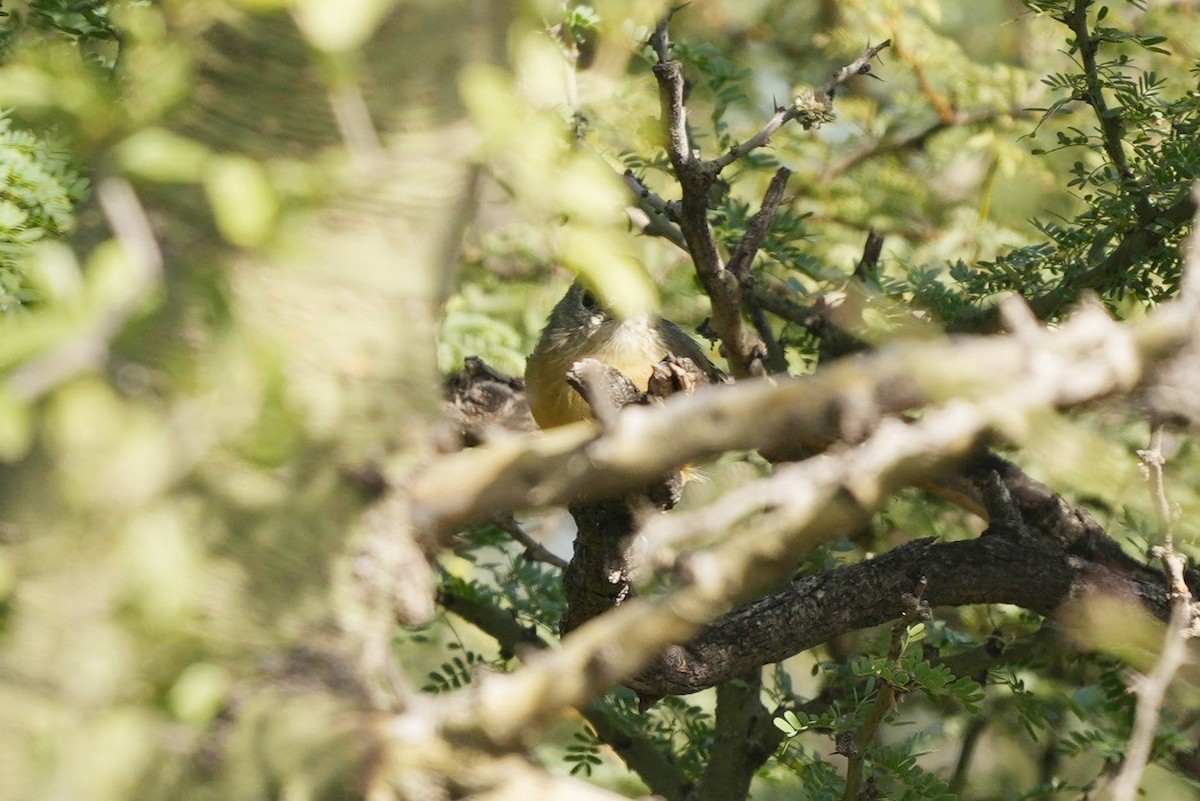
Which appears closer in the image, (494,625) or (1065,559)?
(1065,559)

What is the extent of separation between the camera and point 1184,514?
2672 millimetres

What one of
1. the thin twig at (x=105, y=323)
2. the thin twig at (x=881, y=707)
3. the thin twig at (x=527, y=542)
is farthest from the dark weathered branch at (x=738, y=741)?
the thin twig at (x=105, y=323)

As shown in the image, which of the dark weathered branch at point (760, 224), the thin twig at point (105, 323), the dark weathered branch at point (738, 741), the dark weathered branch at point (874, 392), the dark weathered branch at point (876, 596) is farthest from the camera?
the dark weathered branch at point (738, 741)

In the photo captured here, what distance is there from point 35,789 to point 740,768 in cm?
231

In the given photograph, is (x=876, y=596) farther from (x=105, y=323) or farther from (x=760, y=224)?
(x=105, y=323)

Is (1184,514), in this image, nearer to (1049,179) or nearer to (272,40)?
(272,40)

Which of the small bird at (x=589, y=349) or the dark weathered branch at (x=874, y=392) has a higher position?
the dark weathered branch at (x=874, y=392)

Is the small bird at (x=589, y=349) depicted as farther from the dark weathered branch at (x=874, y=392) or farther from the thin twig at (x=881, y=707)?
the dark weathered branch at (x=874, y=392)

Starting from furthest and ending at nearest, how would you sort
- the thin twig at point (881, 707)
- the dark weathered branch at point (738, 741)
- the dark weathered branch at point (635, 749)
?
the dark weathered branch at point (635, 749) → the dark weathered branch at point (738, 741) → the thin twig at point (881, 707)

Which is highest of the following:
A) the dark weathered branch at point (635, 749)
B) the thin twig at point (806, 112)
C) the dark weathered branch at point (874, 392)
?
the dark weathered branch at point (874, 392)

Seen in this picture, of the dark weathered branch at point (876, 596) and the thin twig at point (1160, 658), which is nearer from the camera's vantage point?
the thin twig at point (1160, 658)

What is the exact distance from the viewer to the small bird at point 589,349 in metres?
3.16

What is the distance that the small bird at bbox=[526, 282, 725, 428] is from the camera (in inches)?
125

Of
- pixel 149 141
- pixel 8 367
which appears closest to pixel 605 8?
pixel 149 141
